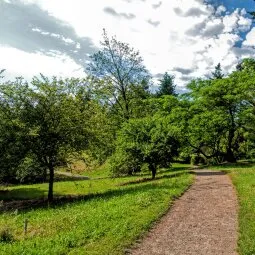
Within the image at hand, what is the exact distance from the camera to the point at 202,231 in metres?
13.7

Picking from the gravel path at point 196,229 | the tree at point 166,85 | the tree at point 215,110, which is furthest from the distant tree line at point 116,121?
the tree at point 166,85

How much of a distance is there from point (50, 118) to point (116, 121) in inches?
1082

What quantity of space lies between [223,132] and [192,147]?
5.58m

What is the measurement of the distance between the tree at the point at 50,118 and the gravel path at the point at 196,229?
30.7 feet

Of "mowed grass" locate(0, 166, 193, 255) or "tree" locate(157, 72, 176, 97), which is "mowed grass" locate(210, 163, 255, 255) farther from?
"tree" locate(157, 72, 176, 97)

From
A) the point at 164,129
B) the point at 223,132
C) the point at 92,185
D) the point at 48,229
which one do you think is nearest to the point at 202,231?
the point at 48,229

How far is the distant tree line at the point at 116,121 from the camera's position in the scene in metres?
24.7

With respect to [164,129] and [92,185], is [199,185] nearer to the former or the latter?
[164,129]

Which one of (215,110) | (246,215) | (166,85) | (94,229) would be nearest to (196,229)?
(246,215)

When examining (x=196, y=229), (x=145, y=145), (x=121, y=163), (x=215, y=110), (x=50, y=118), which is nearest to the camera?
(x=196, y=229)

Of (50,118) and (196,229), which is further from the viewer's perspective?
(50,118)

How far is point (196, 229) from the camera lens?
13.9 meters

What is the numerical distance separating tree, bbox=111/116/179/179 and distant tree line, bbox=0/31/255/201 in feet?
0.30

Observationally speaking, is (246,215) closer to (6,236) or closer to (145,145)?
(6,236)
